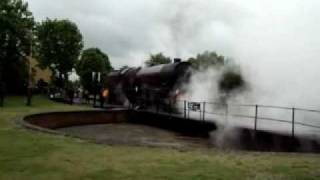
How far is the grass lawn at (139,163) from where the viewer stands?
8359 mm

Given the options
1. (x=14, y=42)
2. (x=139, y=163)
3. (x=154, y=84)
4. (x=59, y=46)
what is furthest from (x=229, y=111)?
(x=59, y=46)

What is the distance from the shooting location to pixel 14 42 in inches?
2157

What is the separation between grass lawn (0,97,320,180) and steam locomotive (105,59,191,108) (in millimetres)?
16198

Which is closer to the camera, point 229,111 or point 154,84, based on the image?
point 229,111

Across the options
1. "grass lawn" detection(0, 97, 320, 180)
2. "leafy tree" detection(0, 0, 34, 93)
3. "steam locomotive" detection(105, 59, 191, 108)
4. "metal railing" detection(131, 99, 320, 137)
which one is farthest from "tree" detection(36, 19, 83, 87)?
"grass lawn" detection(0, 97, 320, 180)

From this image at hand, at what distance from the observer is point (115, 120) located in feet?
95.8

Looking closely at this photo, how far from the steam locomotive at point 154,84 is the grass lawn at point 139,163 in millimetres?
16198

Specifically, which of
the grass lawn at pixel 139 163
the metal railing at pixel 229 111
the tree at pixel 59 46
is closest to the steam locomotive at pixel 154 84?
the metal railing at pixel 229 111

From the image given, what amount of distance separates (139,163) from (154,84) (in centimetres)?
2169

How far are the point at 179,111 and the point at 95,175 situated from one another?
19.3m

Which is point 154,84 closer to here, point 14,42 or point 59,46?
point 14,42

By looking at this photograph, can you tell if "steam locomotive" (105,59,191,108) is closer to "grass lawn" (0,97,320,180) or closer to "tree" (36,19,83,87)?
"grass lawn" (0,97,320,180)

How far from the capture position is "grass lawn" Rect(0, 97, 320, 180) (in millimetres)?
8359

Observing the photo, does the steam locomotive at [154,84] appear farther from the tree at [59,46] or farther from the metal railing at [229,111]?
the tree at [59,46]
